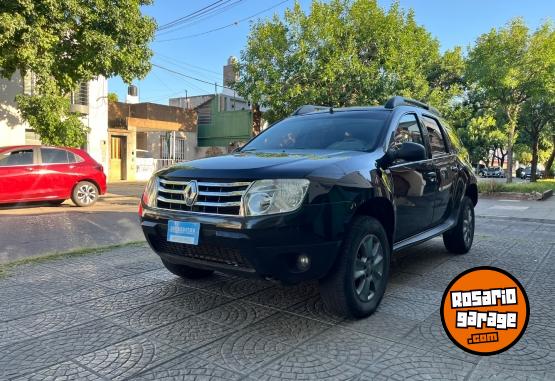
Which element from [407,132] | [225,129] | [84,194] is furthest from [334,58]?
[407,132]

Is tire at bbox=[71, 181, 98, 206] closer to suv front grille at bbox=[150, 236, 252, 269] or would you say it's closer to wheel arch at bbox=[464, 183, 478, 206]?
suv front grille at bbox=[150, 236, 252, 269]

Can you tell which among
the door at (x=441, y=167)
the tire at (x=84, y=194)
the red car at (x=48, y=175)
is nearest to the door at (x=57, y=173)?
the red car at (x=48, y=175)

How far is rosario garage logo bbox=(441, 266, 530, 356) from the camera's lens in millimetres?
2258

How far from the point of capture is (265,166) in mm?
3189

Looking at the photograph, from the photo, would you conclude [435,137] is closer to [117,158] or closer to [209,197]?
[209,197]

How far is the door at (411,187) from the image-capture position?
3994mm

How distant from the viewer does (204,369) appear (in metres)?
2.66

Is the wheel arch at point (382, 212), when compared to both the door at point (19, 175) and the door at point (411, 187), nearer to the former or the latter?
the door at point (411, 187)

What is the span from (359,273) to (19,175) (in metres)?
9.18

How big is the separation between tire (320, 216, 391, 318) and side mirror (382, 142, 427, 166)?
24.3 inches

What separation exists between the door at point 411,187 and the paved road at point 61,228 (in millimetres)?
4326

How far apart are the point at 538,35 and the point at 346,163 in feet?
58.8

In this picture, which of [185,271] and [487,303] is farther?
[185,271]

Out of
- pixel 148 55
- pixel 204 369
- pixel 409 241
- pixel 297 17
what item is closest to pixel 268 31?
pixel 297 17
